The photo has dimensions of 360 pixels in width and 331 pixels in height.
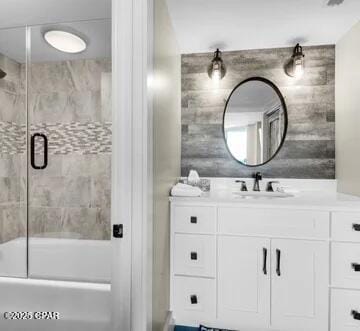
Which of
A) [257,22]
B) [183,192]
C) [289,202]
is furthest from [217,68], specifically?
[289,202]

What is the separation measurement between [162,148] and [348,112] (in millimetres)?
1449

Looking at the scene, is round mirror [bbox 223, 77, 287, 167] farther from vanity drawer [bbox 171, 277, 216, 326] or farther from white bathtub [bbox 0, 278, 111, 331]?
white bathtub [bbox 0, 278, 111, 331]

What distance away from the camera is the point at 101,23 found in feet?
5.89

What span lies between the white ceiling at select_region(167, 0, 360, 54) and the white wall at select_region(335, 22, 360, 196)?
134 millimetres

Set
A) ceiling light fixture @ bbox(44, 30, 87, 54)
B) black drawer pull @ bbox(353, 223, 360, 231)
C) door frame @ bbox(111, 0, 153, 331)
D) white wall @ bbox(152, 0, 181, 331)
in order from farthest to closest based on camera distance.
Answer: ceiling light fixture @ bbox(44, 30, 87, 54), black drawer pull @ bbox(353, 223, 360, 231), white wall @ bbox(152, 0, 181, 331), door frame @ bbox(111, 0, 153, 331)

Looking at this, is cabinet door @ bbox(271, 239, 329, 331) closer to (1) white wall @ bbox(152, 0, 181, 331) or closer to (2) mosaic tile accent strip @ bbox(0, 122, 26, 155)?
(1) white wall @ bbox(152, 0, 181, 331)

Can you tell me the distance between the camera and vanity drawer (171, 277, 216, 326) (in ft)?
5.81

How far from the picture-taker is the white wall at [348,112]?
187 cm

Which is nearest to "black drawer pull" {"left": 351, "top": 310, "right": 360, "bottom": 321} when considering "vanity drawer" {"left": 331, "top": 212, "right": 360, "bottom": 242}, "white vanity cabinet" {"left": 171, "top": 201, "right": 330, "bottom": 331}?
"white vanity cabinet" {"left": 171, "top": 201, "right": 330, "bottom": 331}

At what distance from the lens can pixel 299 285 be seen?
5.51ft

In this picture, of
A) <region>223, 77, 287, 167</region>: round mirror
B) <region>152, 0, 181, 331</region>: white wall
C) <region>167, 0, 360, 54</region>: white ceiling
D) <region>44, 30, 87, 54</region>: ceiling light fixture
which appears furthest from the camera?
<region>223, 77, 287, 167</region>: round mirror

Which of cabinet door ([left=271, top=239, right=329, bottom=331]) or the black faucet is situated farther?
the black faucet

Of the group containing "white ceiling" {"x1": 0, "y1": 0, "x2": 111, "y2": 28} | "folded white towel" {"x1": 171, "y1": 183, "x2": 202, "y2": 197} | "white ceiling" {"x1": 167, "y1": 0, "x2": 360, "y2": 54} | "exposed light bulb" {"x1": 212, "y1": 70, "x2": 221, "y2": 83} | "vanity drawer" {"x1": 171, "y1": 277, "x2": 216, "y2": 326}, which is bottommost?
"vanity drawer" {"x1": 171, "y1": 277, "x2": 216, "y2": 326}

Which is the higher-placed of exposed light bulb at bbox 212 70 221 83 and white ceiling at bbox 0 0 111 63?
white ceiling at bbox 0 0 111 63
